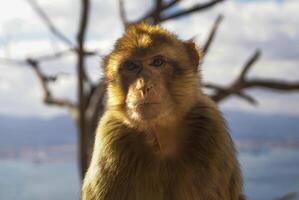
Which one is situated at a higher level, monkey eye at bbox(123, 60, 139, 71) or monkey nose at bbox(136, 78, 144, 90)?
monkey eye at bbox(123, 60, 139, 71)

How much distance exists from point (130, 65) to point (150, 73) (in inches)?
6.5

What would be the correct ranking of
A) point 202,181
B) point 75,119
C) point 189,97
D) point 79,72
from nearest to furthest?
point 202,181, point 189,97, point 79,72, point 75,119

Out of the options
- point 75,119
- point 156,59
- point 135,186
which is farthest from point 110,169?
point 75,119

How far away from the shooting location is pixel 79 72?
208 inches

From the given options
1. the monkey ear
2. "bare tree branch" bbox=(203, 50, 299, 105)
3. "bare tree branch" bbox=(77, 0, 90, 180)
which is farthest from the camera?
"bare tree branch" bbox=(203, 50, 299, 105)

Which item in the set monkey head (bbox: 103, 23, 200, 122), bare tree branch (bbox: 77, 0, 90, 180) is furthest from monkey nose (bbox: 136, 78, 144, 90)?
bare tree branch (bbox: 77, 0, 90, 180)

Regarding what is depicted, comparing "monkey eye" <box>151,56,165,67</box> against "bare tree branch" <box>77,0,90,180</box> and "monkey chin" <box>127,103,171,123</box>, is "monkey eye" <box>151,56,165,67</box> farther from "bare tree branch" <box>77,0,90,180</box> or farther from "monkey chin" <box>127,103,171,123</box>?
"bare tree branch" <box>77,0,90,180</box>

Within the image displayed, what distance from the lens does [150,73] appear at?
128 inches

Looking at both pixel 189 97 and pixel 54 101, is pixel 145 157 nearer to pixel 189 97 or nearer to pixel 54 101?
pixel 189 97

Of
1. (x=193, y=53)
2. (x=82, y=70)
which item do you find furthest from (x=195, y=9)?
(x=193, y=53)

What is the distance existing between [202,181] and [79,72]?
2319 mm

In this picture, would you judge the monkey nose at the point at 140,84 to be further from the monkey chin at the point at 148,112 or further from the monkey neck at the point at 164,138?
the monkey neck at the point at 164,138

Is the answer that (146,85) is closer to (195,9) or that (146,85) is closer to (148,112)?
(148,112)

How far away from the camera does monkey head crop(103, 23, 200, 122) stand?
3199mm
